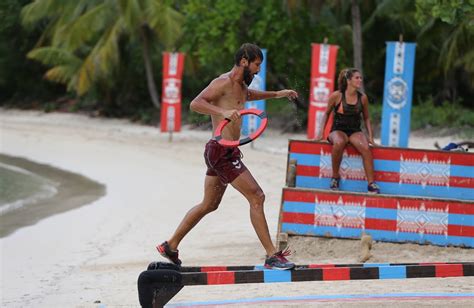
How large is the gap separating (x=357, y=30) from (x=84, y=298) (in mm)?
16185

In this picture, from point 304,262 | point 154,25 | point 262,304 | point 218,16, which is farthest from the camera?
point 154,25

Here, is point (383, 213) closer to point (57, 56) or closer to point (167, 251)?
point (167, 251)

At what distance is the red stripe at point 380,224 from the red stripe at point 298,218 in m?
0.54

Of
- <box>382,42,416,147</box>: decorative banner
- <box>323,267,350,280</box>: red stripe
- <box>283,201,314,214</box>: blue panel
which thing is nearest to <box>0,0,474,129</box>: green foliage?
<box>382,42,416,147</box>: decorative banner

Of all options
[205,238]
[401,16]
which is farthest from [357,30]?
[205,238]

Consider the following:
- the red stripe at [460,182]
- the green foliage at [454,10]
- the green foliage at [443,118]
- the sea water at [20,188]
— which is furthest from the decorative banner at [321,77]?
the red stripe at [460,182]

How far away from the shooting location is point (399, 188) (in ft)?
28.9

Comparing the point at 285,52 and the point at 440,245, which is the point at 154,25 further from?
the point at 440,245

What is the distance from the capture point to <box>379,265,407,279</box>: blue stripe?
5.94m

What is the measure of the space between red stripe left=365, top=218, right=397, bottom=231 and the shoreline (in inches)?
223

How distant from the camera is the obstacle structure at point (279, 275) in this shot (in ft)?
19.5

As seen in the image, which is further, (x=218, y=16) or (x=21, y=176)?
(x=218, y=16)

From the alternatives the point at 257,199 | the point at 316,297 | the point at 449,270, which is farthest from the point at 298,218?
the point at 449,270

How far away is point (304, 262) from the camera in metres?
8.22
